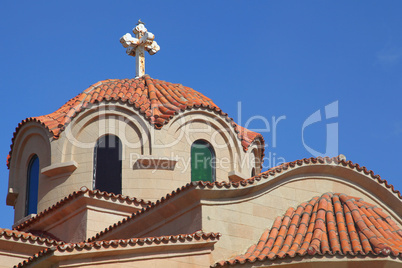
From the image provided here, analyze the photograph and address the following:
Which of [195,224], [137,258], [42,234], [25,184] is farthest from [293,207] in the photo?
[25,184]

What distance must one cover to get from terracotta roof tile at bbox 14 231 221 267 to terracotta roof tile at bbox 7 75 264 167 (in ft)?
22.2

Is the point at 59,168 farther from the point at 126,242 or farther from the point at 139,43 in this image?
the point at 126,242

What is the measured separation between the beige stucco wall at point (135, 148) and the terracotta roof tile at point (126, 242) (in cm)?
541

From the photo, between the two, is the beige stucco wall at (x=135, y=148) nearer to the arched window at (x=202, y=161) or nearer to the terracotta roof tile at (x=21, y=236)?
the arched window at (x=202, y=161)

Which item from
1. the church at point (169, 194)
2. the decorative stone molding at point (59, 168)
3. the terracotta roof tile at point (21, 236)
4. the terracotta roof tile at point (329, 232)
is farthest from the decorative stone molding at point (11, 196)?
the terracotta roof tile at point (329, 232)

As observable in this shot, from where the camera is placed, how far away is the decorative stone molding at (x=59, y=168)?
2277cm

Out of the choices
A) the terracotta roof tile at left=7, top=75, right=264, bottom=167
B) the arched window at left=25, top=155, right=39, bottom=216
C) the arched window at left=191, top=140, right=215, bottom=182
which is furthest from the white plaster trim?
the arched window at left=25, top=155, right=39, bottom=216

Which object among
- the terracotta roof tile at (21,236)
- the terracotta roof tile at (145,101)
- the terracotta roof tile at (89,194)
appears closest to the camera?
the terracotta roof tile at (21,236)

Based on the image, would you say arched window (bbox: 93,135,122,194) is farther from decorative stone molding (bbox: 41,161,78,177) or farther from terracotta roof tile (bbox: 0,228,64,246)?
terracotta roof tile (bbox: 0,228,64,246)

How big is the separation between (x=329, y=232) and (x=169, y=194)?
3.68 m

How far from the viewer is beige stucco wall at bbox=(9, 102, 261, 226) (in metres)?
22.5

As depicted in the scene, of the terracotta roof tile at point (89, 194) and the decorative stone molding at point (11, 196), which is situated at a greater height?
the decorative stone molding at point (11, 196)

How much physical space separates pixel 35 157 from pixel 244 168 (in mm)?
6255

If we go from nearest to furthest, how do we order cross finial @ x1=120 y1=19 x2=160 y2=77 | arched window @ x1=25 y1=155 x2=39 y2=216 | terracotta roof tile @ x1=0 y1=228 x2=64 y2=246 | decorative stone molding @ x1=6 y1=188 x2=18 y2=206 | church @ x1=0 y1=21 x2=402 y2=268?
church @ x1=0 y1=21 x2=402 y2=268, terracotta roof tile @ x1=0 y1=228 x2=64 y2=246, arched window @ x1=25 y1=155 x2=39 y2=216, decorative stone molding @ x1=6 y1=188 x2=18 y2=206, cross finial @ x1=120 y1=19 x2=160 y2=77
